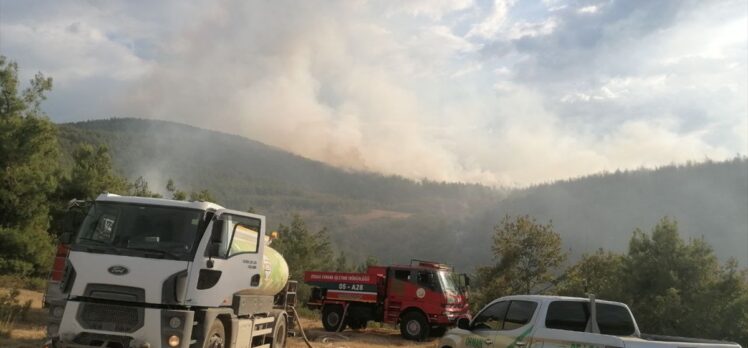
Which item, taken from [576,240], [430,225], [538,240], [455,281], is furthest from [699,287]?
[430,225]

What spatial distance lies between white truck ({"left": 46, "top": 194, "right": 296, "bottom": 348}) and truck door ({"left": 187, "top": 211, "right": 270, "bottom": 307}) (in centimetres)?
2

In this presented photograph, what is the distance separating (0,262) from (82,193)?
7.04 m

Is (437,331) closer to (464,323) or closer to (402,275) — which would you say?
(402,275)

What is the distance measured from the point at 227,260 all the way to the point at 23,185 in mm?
23792

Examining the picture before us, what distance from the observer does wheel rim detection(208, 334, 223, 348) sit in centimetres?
977

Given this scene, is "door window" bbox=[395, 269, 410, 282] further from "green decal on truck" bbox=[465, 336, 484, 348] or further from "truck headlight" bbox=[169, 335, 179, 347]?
"truck headlight" bbox=[169, 335, 179, 347]

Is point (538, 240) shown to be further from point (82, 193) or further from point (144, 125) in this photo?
point (144, 125)

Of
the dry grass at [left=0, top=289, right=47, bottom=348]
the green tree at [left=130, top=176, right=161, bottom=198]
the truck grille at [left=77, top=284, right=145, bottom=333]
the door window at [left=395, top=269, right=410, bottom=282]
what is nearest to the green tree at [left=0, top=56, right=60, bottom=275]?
the dry grass at [left=0, top=289, right=47, bottom=348]

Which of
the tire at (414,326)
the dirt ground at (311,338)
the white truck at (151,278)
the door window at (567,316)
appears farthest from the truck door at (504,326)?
the tire at (414,326)

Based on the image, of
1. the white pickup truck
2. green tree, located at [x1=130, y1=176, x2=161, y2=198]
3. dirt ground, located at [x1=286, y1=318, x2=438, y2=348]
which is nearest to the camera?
the white pickup truck

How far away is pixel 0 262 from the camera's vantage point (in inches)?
1071

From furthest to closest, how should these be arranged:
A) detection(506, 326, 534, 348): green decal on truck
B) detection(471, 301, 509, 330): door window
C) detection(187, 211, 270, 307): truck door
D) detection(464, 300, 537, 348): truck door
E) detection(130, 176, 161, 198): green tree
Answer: detection(130, 176, 161, 198): green tree → detection(187, 211, 270, 307): truck door → detection(471, 301, 509, 330): door window → detection(464, 300, 537, 348): truck door → detection(506, 326, 534, 348): green decal on truck

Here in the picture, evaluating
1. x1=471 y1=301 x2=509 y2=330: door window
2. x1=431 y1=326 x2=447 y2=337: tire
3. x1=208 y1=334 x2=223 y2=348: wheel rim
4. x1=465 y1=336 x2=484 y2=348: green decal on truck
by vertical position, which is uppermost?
x1=471 y1=301 x2=509 y2=330: door window

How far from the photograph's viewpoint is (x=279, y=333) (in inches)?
564
